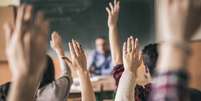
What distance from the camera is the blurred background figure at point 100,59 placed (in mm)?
6035

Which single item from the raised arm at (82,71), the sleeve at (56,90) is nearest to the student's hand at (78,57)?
the raised arm at (82,71)

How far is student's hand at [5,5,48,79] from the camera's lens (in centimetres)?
77

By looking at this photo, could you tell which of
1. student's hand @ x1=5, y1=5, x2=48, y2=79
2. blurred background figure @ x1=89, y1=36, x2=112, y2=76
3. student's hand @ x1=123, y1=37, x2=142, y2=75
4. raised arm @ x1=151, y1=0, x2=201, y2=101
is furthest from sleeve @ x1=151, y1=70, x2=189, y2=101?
blurred background figure @ x1=89, y1=36, x2=112, y2=76

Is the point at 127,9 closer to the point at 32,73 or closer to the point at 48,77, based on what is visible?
the point at 48,77

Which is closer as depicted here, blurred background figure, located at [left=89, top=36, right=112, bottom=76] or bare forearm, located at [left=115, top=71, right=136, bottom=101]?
bare forearm, located at [left=115, top=71, right=136, bottom=101]

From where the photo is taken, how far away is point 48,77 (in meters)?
2.31

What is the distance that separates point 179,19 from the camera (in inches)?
26.7

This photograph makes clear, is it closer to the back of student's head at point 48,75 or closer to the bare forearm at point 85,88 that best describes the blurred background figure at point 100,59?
the back of student's head at point 48,75

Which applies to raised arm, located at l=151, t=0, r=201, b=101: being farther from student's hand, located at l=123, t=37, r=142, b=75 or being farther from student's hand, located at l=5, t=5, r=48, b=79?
student's hand, located at l=123, t=37, r=142, b=75

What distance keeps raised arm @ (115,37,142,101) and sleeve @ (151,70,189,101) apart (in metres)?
0.94

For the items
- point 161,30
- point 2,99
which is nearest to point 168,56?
point 161,30

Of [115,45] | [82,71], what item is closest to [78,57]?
[82,71]

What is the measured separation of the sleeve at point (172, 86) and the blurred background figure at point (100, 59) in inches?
208

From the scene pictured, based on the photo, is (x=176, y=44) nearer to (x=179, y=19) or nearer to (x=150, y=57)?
(x=179, y=19)
